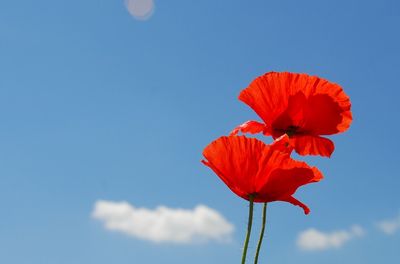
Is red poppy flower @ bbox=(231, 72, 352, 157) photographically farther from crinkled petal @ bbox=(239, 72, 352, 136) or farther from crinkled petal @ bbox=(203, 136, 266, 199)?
crinkled petal @ bbox=(203, 136, 266, 199)

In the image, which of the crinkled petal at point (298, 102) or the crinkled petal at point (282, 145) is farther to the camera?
the crinkled petal at point (298, 102)

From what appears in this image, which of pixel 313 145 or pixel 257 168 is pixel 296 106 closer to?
pixel 313 145

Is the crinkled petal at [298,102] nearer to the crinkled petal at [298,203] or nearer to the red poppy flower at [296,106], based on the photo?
the red poppy flower at [296,106]

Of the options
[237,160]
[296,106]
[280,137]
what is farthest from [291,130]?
[237,160]

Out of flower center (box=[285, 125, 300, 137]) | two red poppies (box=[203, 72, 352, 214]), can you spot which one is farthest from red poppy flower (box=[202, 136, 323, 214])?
flower center (box=[285, 125, 300, 137])

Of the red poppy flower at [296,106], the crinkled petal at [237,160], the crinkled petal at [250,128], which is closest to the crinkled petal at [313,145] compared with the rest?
the red poppy flower at [296,106]

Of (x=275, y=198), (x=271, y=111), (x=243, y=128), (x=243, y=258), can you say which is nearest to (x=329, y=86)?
(x=271, y=111)
